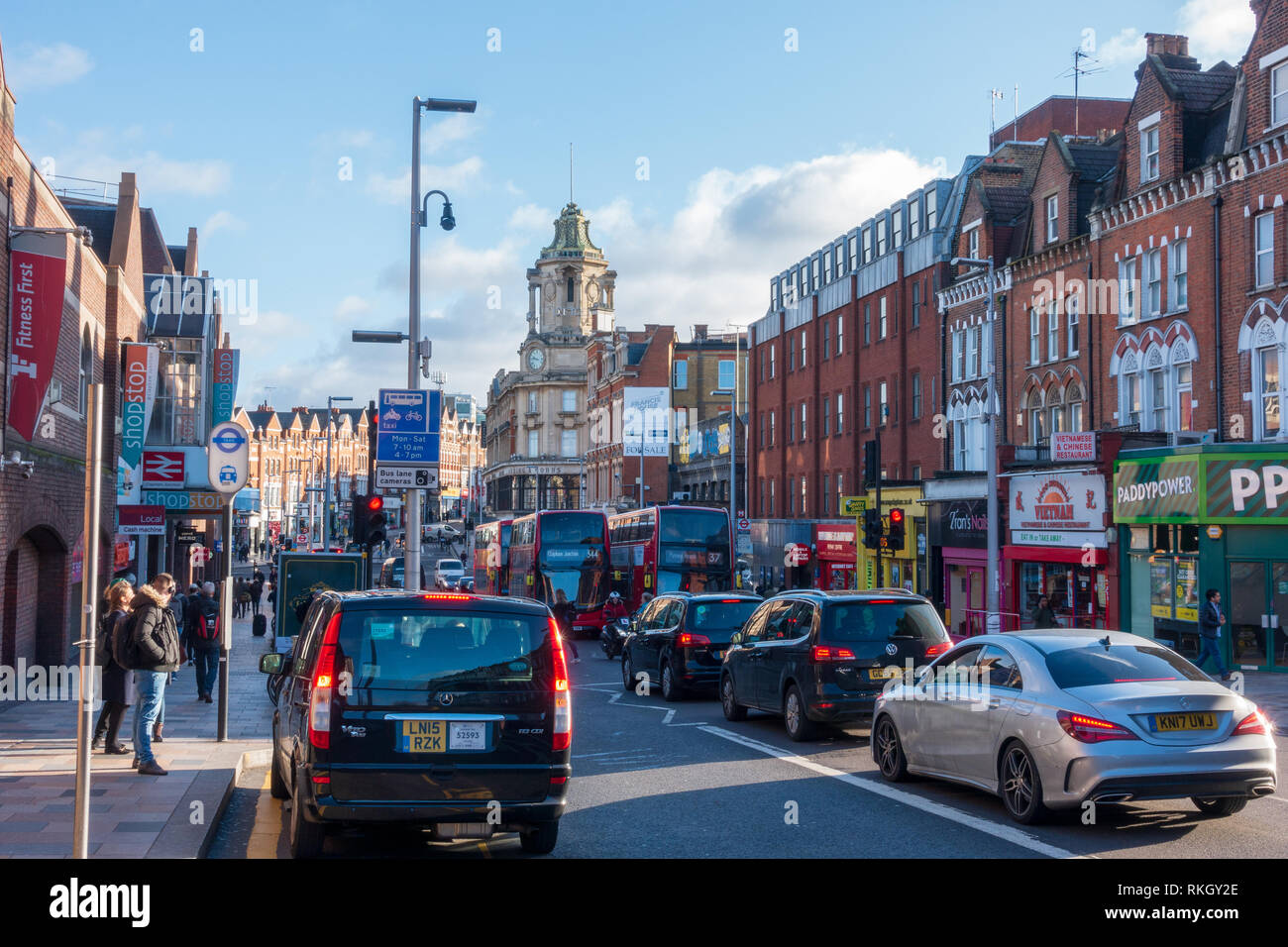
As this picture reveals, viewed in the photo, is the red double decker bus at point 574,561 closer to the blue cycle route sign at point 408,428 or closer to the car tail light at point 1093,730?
the blue cycle route sign at point 408,428

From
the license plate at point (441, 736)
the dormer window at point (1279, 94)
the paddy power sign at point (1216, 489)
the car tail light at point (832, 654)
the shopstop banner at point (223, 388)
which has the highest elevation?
the dormer window at point (1279, 94)

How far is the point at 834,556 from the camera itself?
52.1 meters

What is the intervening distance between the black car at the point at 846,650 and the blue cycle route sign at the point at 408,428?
754cm

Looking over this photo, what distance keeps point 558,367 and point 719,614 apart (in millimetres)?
96301

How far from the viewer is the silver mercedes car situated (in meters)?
9.15

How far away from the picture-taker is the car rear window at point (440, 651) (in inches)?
325

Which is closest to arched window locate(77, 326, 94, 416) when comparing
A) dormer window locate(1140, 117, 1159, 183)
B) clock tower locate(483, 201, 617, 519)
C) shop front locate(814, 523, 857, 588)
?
dormer window locate(1140, 117, 1159, 183)

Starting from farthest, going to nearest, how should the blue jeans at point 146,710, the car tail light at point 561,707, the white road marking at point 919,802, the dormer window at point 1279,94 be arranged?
the dormer window at point 1279,94, the blue jeans at point 146,710, the white road marking at point 919,802, the car tail light at point 561,707

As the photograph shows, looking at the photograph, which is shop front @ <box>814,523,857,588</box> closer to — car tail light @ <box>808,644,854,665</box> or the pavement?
the pavement

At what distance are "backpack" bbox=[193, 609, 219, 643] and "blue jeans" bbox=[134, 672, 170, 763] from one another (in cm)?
765

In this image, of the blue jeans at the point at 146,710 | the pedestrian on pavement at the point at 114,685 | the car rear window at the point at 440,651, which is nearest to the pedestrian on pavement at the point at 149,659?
the blue jeans at the point at 146,710
